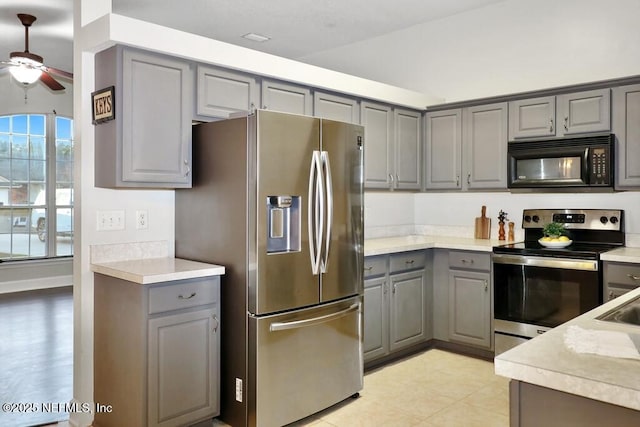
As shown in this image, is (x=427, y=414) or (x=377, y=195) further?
(x=377, y=195)

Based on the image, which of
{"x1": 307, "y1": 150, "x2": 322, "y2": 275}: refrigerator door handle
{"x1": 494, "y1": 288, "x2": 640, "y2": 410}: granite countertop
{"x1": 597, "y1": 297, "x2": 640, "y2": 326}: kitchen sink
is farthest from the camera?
{"x1": 307, "y1": 150, "x2": 322, "y2": 275}: refrigerator door handle

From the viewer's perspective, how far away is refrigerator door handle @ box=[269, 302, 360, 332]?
268cm

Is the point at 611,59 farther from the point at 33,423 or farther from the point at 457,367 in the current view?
the point at 33,423

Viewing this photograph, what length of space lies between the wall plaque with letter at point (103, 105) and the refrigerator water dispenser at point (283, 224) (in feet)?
3.16

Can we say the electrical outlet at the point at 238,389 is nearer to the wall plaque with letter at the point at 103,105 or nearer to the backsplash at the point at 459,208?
the wall plaque with letter at the point at 103,105

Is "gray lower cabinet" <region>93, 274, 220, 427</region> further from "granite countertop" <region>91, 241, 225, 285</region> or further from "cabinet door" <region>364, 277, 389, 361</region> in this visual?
"cabinet door" <region>364, 277, 389, 361</region>

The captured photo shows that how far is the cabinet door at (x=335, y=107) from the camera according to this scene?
3758 millimetres

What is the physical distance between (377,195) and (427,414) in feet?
7.16

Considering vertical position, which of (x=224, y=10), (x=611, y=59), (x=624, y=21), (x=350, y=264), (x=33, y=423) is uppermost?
(x=224, y=10)

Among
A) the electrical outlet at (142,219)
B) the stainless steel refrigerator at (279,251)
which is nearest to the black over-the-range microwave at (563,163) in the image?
the stainless steel refrigerator at (279,251)

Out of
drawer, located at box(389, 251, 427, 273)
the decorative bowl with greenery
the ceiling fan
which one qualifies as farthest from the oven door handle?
the ceiling fan

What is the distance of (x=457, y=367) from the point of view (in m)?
3.78

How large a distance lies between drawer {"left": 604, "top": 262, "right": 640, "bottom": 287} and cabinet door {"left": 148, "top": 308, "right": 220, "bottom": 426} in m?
2.50

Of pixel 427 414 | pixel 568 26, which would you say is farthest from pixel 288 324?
pixel 568 26
